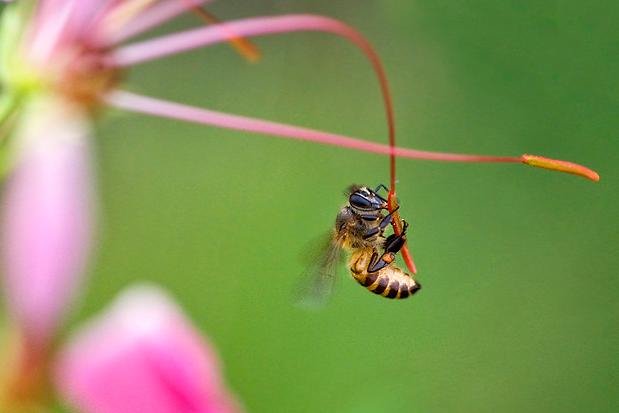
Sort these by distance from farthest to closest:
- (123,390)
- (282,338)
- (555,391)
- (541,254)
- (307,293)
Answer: (541,254), (555,391), (282,338), (307,293), (123,390)

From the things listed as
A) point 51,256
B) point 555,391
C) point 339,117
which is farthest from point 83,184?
point 339,117

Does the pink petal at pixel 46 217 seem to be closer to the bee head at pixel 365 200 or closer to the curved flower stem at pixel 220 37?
the curved flower stem at pixel 220 37

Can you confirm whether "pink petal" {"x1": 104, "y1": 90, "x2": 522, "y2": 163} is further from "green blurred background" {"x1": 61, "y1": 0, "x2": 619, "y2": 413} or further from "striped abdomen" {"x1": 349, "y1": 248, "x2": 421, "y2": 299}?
"green blurred background" {"x1": 61, "y1": 0, "x2": 619, "y2": 413}

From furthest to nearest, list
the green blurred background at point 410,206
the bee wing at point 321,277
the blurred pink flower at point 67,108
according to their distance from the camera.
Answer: the green blurred background at point 410,206 < the bee wing at point 321,277 < the blurred pink flower at point 67,108

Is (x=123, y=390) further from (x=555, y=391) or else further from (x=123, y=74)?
(x=555, y=391)

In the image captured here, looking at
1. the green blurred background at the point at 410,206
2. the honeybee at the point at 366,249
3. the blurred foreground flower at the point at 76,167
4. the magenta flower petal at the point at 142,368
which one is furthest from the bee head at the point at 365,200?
the green blurred background at the point at 410,206

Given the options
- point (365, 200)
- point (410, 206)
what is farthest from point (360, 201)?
point (410, 206)

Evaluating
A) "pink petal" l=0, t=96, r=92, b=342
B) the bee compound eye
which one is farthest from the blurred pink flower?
the bee compound eye
